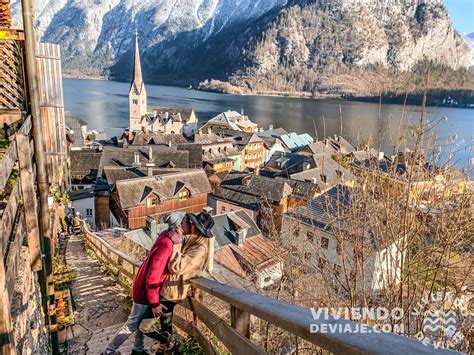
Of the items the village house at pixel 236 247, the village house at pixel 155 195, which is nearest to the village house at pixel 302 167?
the village house at pixel 155 195

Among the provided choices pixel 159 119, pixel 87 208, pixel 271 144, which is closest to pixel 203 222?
pixel 87 208

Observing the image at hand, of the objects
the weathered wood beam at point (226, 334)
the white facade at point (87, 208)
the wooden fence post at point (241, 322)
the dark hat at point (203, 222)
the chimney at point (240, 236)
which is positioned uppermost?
the dark hat at point (203, 222)

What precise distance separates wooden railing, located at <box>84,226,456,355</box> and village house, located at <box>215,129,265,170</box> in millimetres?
40497

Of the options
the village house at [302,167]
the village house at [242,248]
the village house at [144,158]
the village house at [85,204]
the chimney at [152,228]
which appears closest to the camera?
the village house at [242,248]

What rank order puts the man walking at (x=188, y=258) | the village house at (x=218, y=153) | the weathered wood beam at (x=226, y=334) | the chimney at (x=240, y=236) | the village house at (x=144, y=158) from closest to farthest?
the weathered wood beam at (x=226, y=334) → the man walking at (x=188, y=258) → the chimney at (x=240, y=236) → the village house at (x=144, y=158) → the village house at (x=218, y=153)

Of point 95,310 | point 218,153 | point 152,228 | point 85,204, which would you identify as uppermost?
point 95,310

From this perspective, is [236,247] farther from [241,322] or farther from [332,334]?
[332,334]

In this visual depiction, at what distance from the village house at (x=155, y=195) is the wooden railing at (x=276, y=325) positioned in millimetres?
18737

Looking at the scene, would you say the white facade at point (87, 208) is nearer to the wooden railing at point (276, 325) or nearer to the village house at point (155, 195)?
the village house at point (155, 195)

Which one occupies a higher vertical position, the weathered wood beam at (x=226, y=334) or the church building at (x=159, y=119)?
the weathered wood beam at (x=226, y=334)

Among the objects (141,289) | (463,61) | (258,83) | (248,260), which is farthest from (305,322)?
(463,61)

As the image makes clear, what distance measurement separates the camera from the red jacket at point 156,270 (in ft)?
9.36

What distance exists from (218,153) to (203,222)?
Answer: 37388mm

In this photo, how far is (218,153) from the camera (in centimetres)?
4016
